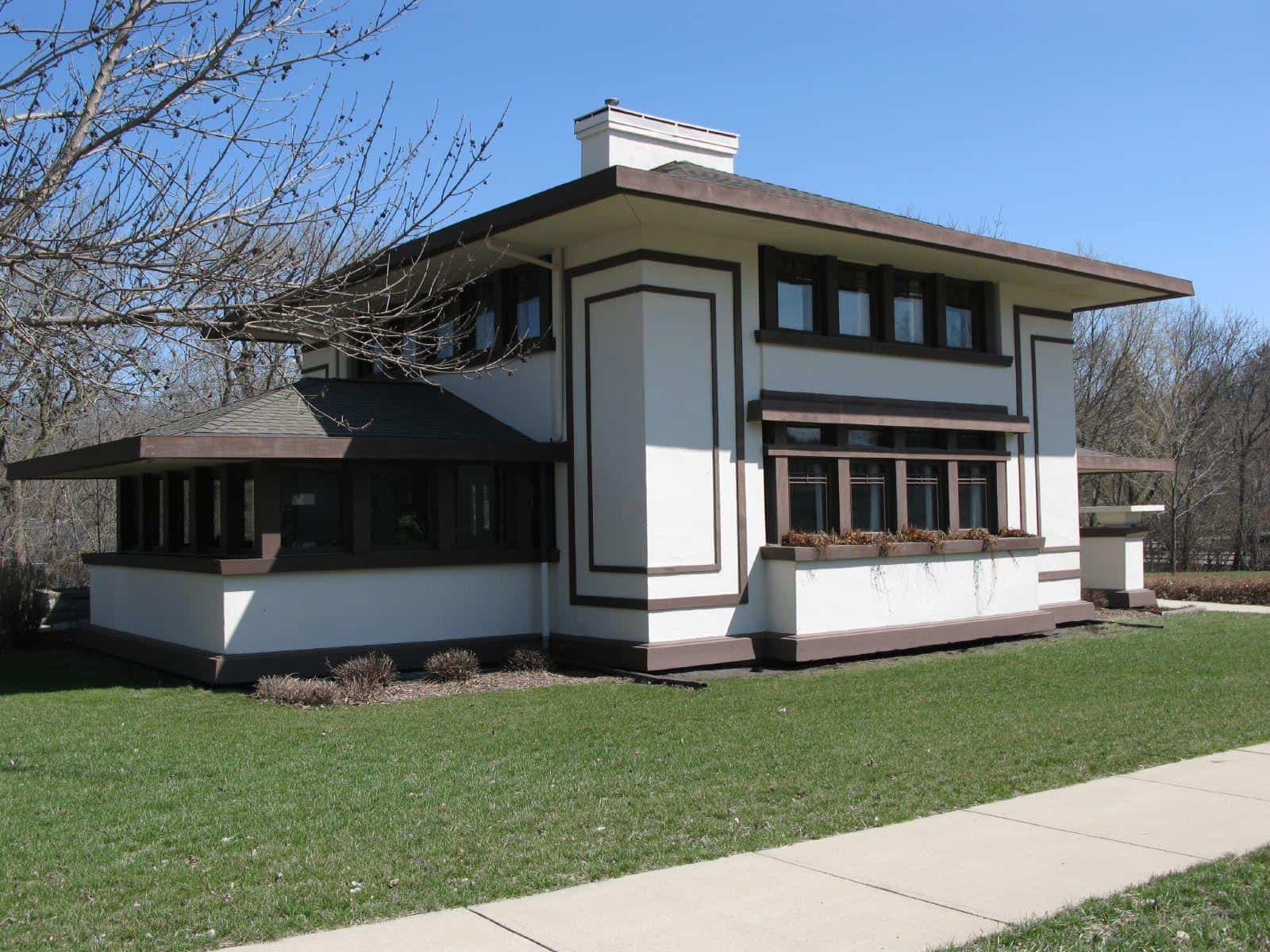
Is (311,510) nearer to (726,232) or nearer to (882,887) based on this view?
(726,232)

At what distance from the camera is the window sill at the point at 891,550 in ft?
52.5

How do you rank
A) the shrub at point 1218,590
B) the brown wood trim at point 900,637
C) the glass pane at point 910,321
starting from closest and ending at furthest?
the brown wood trim at point 900,637 < the glass pane at point 910,321 < the shrub at point 1218,590

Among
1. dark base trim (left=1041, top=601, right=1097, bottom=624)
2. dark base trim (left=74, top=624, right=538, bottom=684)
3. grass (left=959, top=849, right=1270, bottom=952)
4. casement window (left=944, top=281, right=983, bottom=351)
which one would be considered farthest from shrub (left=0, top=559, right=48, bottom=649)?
grass (left=959, top=849, right=1270, bottom=952)

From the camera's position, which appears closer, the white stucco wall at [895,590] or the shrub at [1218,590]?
the white stucco wall at [895,590]

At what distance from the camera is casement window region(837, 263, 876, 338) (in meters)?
17.7

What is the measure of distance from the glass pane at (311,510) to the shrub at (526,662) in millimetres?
2597

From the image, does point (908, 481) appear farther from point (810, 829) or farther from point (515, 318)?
point (810, 829)

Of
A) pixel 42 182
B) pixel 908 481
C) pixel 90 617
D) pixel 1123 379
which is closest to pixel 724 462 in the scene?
pixel 908 481

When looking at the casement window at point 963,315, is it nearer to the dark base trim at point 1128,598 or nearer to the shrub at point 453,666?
the dark base trim at point 1128,598

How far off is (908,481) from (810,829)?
441 inches

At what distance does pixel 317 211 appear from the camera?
8.09 m

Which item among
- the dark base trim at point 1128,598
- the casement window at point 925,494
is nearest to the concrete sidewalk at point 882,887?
the casement window at point 925,494

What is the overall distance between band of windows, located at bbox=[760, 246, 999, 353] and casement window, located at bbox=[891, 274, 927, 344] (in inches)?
0.5

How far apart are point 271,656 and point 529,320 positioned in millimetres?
5816
